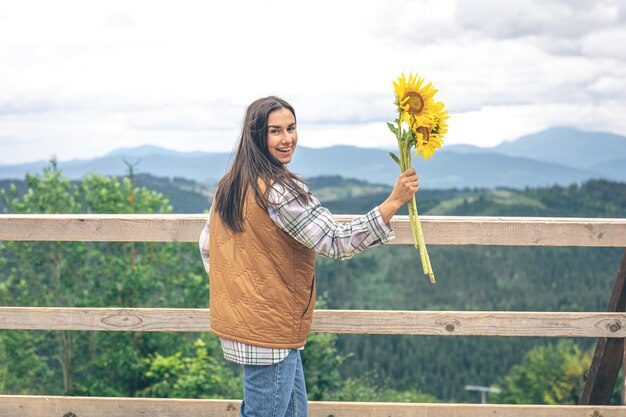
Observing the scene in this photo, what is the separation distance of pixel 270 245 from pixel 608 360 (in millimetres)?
1815

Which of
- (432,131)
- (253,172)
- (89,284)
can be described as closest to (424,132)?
(432,131)

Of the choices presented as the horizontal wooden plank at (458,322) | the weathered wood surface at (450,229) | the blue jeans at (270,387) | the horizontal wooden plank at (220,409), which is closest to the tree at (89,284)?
the horizontal wooden plank at (220,409)

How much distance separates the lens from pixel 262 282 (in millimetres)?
2498

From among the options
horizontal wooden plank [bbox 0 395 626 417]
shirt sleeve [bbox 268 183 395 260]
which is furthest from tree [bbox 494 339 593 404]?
shirt sleeve [bbox 268 183 395 260]

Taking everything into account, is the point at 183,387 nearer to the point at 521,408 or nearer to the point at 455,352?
the point at 521,408

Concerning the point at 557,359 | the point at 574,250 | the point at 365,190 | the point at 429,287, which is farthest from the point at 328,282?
the point at 365,190

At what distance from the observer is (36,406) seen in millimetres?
3547

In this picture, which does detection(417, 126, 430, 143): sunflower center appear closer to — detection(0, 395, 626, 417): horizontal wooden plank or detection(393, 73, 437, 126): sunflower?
detection(393, 73, 437, 126): sunflower

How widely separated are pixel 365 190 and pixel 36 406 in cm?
15073

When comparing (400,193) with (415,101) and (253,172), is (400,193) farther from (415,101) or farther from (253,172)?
(253,172)

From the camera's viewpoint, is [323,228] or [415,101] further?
[415,101]

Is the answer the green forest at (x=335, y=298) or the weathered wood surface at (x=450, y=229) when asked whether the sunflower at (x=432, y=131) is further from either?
the weathered wood surface at (x=450, y=229)

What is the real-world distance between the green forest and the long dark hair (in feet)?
0.51

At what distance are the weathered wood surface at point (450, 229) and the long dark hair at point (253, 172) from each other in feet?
2.42
